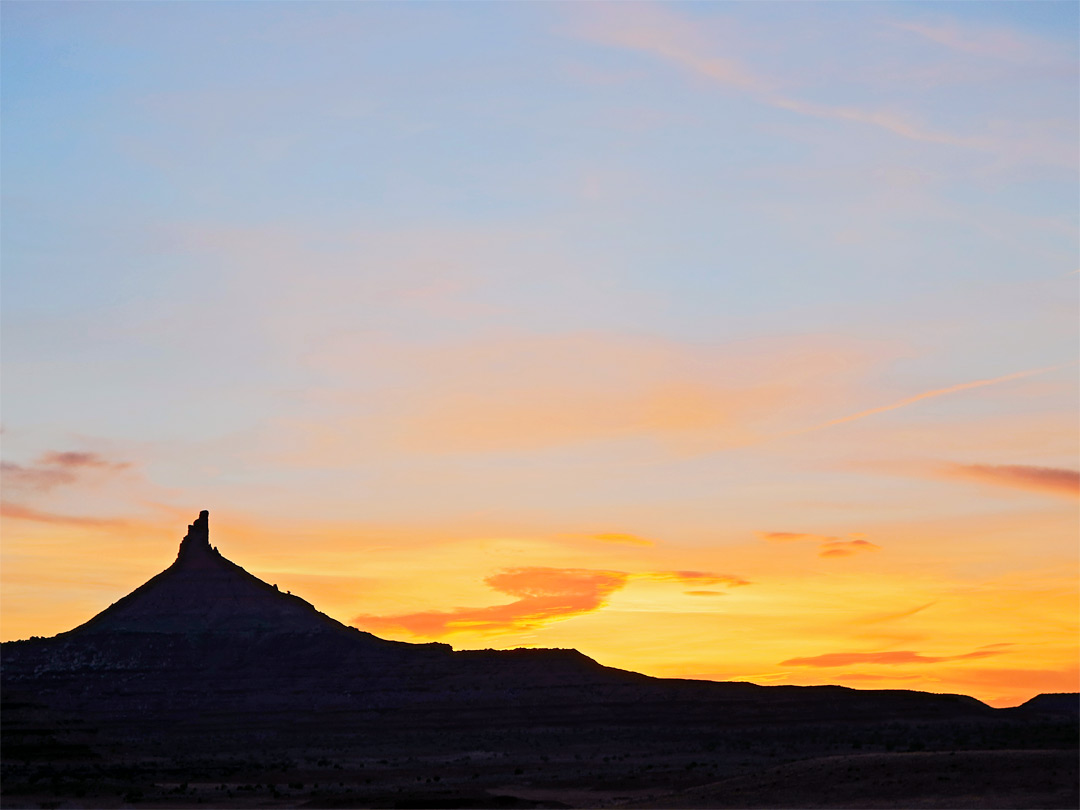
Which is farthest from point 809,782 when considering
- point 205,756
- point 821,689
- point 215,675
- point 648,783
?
point 215,675

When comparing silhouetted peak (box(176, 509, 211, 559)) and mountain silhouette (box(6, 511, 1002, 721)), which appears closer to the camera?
mountain silhouette (box(6, 511, 1002, 721))

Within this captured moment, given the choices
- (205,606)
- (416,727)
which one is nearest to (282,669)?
(205,606)

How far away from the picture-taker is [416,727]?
448 feet

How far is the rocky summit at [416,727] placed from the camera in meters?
60.1

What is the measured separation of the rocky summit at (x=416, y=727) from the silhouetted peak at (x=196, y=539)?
269mm

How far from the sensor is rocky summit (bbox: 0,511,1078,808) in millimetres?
60125

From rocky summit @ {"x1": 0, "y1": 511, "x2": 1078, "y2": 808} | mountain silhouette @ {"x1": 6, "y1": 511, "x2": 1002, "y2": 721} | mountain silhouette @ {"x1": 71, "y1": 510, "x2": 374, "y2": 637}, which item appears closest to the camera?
rocky summit @ {"x1": 0, "y1": 511, "x2": 1078, "y2": 808}

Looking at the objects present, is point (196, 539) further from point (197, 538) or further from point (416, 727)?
point (416, 727)

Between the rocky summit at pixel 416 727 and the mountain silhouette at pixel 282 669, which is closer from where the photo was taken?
the rocky summit at pixel 416 727

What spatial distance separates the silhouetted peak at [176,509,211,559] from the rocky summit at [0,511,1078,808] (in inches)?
10.6

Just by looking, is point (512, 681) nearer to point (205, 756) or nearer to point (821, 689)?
point (821, 689)

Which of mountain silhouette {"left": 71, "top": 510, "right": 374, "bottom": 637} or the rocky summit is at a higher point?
mountain silhouette {"left": 71, "top": 510, "right": 374, "bottom": 637}

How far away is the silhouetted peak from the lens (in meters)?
192

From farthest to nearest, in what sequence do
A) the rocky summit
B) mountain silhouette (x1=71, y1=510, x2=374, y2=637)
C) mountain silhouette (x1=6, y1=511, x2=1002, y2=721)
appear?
mountain silhouette (x1=71, y1=510, x2=374, y2=637) → mountain silhouette (x1=6, y1=511, x2=1002, y2=721) → the rocky summit
